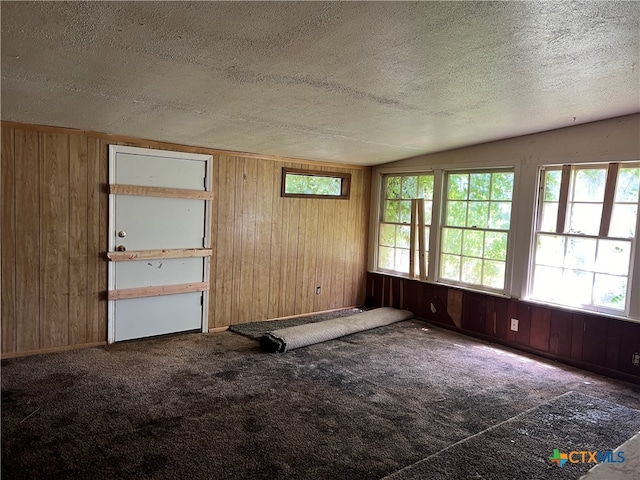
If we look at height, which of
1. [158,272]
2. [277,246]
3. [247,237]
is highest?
[247,237]

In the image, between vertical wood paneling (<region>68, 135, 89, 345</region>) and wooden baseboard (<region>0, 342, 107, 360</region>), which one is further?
vertical wood paneling (<region>68, 135, 89, 345</region>)

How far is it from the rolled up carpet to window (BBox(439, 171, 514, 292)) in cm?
84

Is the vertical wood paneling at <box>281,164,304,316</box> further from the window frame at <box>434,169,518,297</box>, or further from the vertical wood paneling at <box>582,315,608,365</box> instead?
the vertical wood paneling at <box>582,315,608,365</box>

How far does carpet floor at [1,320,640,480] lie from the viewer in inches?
98.0

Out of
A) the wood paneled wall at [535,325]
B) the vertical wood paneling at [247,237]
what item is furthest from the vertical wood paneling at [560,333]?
the vertical wood paneling at [247,237]

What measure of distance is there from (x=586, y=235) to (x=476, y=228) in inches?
46.7

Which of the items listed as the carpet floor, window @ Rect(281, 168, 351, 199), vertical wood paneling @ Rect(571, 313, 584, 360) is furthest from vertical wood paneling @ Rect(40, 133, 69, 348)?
vertical wood paneling @ Rect(571, 313, 584, 360)

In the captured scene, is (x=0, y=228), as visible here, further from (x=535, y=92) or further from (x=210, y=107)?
(x=535, y=92)

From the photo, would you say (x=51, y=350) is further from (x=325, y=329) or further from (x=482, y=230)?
(x=482, y=230)

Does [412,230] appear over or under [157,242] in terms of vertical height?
over

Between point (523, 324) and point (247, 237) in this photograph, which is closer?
point (523, 324)

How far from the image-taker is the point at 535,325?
4668 mm

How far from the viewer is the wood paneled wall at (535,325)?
160 inches

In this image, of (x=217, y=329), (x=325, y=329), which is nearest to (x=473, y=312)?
(x=325, y=329)
